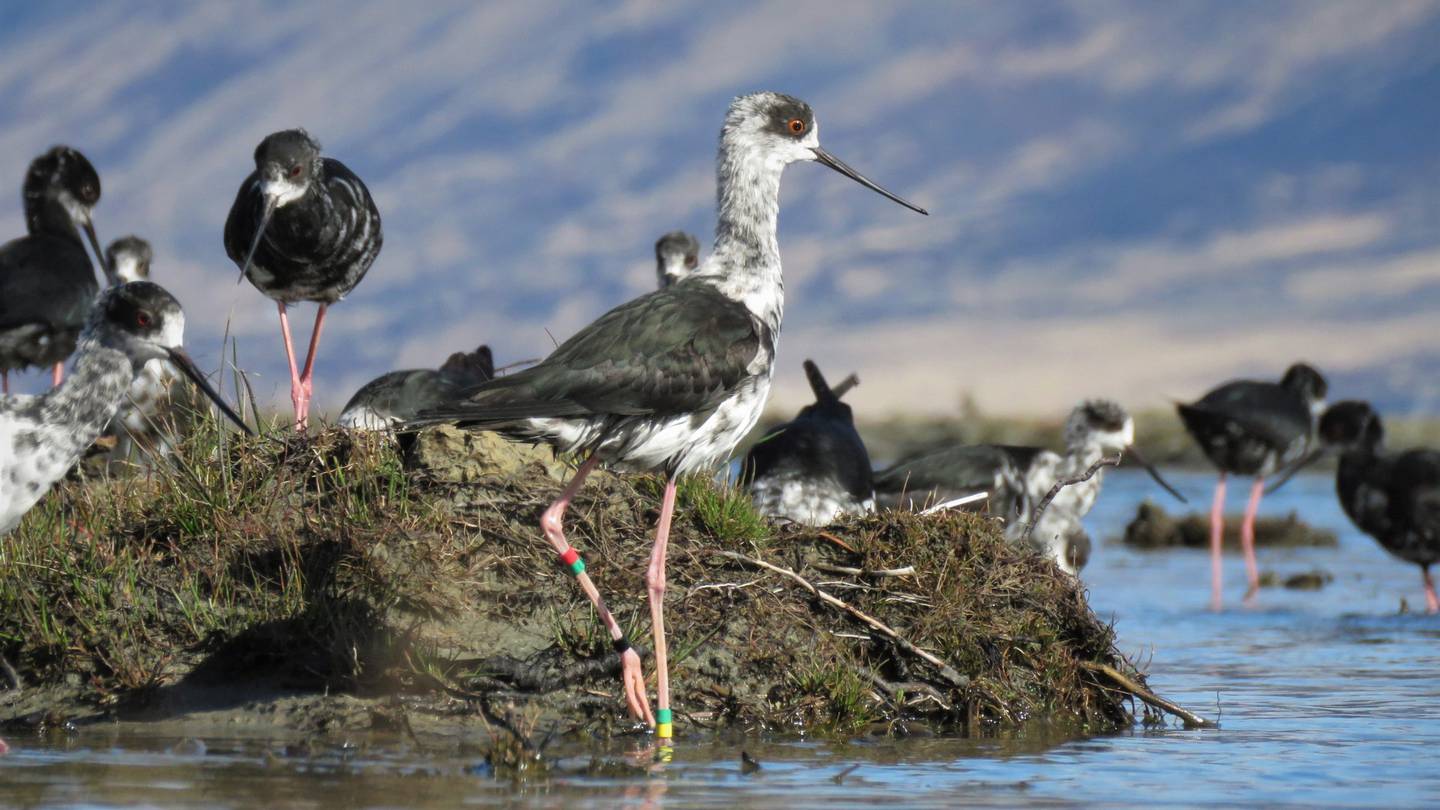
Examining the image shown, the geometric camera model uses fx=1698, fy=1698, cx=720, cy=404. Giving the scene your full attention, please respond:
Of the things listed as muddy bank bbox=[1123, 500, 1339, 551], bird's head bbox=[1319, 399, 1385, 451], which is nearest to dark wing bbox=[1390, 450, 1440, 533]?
bird's head bbox=[1319, 399, 1385, 451]

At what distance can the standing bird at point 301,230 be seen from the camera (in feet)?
36.0

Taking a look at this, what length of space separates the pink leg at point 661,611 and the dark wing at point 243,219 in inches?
189

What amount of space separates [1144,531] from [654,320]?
16282mm

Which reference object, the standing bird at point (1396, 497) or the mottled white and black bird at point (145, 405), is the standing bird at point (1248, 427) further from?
the mottled white and black bird at point (145, 405)

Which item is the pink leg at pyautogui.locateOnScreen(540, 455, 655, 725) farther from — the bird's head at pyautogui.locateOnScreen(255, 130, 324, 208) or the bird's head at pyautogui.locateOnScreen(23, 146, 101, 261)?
the bird's head at pyautogui.locateOnScreen(23, 146, 101, 261)

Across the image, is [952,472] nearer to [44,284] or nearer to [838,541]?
[838,541]

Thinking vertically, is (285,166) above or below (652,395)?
above

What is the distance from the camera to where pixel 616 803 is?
A: 5895 mm

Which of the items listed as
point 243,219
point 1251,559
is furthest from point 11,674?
point 1251,559

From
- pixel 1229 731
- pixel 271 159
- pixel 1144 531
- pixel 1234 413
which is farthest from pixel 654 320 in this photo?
pixel 1144 531

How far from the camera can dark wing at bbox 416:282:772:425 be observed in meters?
7.03

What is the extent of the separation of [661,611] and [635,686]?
435mm

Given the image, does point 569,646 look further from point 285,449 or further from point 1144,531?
point 1144,531

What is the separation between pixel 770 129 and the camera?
8672 millimetres
